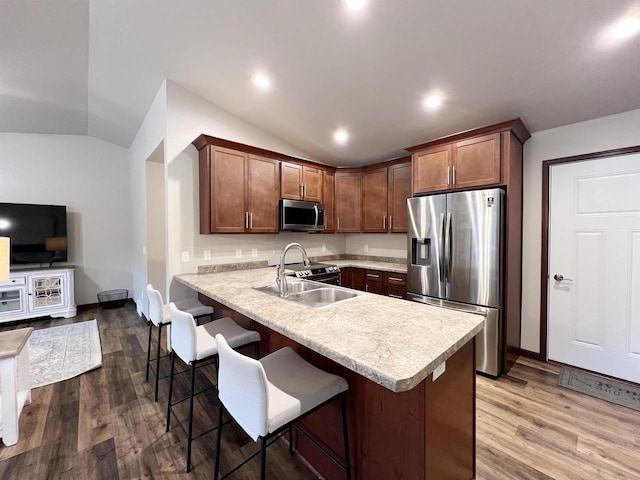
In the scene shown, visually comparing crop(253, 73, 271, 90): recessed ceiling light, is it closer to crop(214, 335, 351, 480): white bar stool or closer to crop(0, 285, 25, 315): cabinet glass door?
crop(214, 335, 351, 480): white bar stool

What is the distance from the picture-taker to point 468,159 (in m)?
2.78

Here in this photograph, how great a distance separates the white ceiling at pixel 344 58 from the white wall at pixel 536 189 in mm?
154

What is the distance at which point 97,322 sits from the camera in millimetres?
4273

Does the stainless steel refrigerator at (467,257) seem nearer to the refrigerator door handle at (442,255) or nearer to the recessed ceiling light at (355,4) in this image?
the refrigerator door handle at (442,255)

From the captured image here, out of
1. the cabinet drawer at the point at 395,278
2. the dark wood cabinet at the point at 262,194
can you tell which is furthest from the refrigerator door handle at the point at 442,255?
the dark wood cabinet at the point at 262,194

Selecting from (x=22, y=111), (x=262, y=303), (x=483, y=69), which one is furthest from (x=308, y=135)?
(x=22, y=111)

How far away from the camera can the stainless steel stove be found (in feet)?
10.8

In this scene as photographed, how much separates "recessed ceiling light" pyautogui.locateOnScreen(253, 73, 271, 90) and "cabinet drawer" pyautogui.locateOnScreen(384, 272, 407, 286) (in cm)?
261

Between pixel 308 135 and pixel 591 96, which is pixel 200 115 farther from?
pixel 591 96

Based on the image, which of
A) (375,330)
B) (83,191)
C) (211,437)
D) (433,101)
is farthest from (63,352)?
(433,101)

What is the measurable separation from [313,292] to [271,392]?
104 cm

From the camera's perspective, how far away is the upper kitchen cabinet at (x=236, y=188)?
2.94 metres

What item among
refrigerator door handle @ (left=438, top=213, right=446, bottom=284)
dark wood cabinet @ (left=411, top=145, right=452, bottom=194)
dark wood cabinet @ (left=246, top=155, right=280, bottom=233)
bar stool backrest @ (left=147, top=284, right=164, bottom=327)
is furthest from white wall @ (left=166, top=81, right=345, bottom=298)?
refrigerator door handle @ (left=438, top=213, right=446, bottom=284)

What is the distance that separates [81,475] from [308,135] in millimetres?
3660
